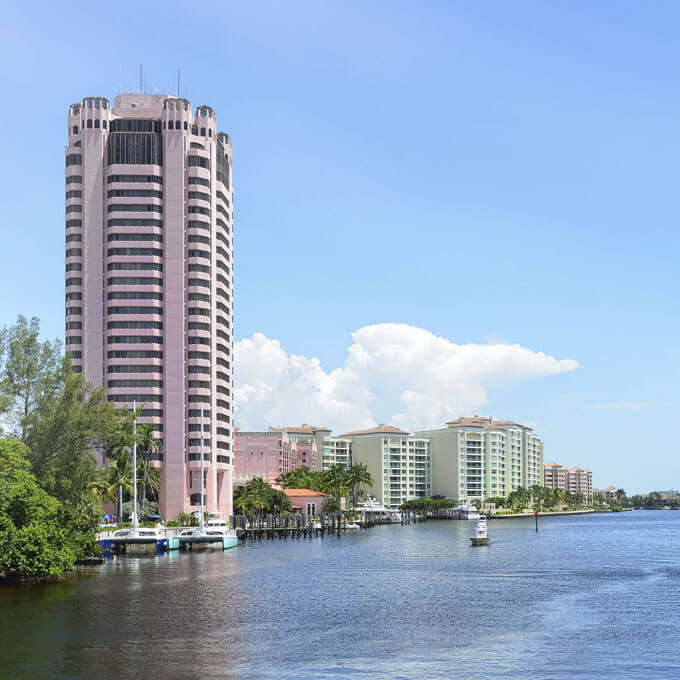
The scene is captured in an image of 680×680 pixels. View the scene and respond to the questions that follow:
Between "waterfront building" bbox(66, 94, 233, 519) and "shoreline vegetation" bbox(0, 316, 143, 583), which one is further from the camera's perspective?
"waterfront building" bbox(66, 94, 233, 519)

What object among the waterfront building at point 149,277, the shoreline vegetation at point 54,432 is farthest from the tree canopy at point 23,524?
the waterfront building at point 149,277

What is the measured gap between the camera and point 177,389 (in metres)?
192

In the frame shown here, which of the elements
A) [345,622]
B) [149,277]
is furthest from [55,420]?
[149,277]

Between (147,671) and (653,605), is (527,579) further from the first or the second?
(147,671)

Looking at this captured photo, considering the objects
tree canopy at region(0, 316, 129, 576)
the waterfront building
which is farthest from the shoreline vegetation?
the waterfront building

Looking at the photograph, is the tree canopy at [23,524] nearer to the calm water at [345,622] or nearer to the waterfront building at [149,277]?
the calm water at [345,622]

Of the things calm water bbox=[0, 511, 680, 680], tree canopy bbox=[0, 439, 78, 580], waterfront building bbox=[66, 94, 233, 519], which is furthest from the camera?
waterfront building bbox=[66, 94, 233, 519]

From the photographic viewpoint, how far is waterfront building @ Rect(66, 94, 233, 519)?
191 m

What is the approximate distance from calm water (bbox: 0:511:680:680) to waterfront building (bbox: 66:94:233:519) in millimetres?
72994

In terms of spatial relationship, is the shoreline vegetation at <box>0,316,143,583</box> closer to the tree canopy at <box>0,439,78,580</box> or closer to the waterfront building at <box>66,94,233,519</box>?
the tree canopy at <box>0,439,78,580</box>

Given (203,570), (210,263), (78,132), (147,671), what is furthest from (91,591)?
(78,132)

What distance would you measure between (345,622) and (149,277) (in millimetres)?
133702

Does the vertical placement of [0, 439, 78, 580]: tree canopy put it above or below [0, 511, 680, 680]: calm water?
above

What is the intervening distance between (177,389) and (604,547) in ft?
285
